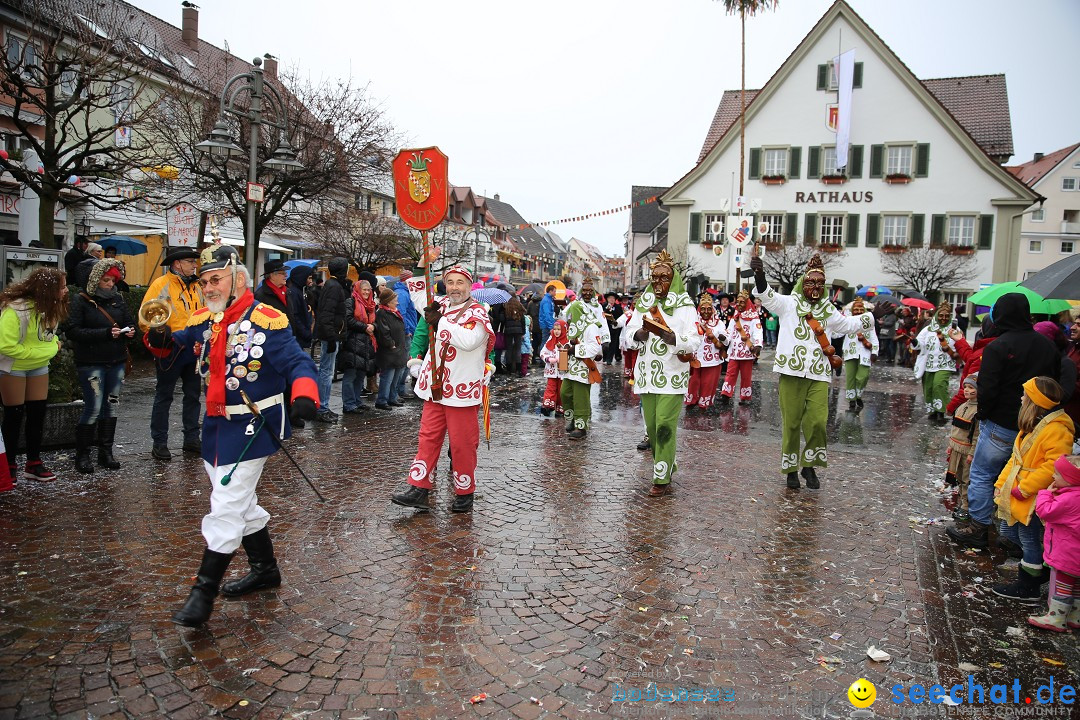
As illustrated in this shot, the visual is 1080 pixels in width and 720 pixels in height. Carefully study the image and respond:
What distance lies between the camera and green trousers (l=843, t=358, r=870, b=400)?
13156mm

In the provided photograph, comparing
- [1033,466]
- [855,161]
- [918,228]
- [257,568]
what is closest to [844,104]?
[855,161]

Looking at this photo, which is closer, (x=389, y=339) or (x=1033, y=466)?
(x=1033, y=466)

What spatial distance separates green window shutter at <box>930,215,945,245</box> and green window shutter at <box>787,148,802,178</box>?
20.5 ft

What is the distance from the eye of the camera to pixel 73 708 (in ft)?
10.2

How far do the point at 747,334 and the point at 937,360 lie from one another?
3071 mm

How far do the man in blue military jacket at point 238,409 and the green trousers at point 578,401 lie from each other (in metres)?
5.60

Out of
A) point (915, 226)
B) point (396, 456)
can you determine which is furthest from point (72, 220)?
Result: point (915, 226)

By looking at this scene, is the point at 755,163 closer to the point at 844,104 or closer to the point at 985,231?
the point at 844,104

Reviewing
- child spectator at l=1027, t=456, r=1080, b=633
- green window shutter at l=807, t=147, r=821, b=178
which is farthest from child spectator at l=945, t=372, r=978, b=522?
green window shutter at l=807, t=147, r=821, b=178

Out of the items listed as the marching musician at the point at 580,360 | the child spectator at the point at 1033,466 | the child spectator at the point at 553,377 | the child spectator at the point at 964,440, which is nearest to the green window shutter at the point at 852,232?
the child spectator at the point at 553,377

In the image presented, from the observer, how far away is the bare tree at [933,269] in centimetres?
3191

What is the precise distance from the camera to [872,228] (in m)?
33.5

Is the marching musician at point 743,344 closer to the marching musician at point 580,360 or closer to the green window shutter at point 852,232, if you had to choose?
the marching musician at point 580,360

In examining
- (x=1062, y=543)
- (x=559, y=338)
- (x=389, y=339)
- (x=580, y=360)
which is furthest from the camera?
(x=389, y=339)
